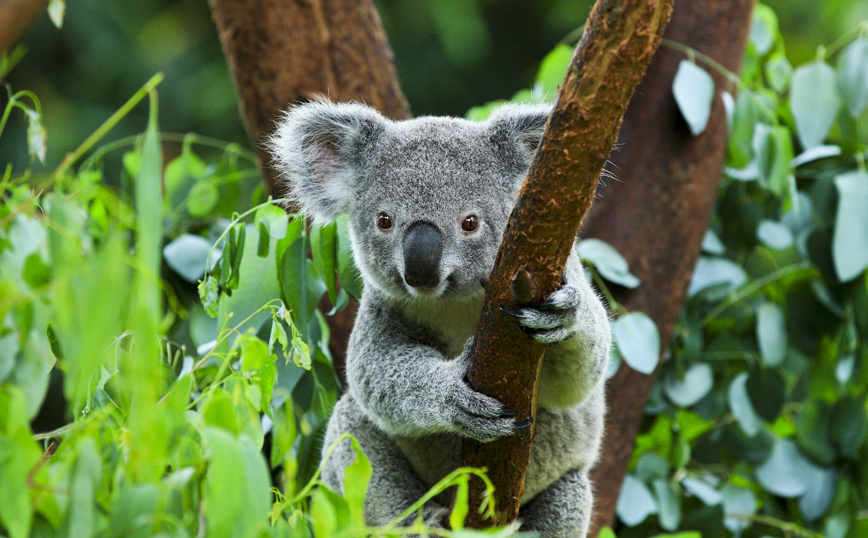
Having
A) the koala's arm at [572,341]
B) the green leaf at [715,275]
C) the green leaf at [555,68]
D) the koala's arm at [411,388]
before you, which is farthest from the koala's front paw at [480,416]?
the green leaf at [555,68]

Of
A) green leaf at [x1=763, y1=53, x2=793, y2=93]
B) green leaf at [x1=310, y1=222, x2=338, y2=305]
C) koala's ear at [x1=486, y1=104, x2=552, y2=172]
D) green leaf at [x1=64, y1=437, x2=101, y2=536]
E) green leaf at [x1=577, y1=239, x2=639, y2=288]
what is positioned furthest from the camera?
green leaf at [x1=763, y1=53, x2=793, y2=93]

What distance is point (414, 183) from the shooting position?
1.89 metres

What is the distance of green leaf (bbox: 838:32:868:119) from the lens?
9.80 ft

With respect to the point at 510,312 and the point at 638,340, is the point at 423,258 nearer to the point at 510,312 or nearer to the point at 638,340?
the point at 510,312

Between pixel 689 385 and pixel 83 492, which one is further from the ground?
pixel 83 492

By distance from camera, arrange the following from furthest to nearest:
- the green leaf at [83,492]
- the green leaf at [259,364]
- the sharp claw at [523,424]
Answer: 1. the sharp claw at [523,424]
2. the green leaf at [259,364]
3. the green leaf at [83,492]

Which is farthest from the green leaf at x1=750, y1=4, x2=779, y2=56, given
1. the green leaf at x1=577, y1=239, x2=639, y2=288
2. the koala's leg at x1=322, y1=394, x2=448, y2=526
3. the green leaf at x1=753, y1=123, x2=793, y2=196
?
the koala's leg at x1=322, y1=394, x2=448, y2=526

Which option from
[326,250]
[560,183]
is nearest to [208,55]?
[326,250]

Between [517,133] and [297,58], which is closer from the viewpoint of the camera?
[517,133]

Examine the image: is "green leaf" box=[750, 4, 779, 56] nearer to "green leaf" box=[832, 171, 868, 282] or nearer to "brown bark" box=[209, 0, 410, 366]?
"green leaf" box=[832, 171, 868, 282]

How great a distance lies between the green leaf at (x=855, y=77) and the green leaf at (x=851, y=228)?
0.90 feet

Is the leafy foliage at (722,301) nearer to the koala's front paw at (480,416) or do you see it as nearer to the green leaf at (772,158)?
the green leaf at (772,158)

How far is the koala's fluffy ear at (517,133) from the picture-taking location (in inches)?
78.2

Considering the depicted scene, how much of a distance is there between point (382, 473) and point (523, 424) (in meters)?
0.64
